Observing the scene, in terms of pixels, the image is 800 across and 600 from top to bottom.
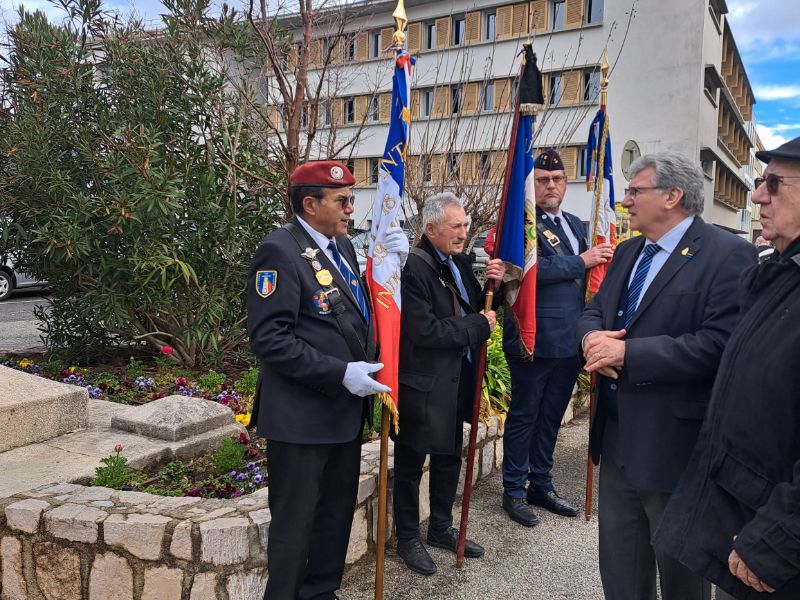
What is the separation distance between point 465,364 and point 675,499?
1.81 m

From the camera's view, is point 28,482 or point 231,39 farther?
point 231,39

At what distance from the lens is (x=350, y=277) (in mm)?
3008

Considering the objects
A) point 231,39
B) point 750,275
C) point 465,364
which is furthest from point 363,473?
point 231,39

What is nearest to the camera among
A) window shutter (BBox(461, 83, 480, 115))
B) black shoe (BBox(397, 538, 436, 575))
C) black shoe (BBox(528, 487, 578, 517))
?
black shoe (BBox(397, 538, 436, 575))

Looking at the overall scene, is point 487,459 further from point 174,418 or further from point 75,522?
point 75,522

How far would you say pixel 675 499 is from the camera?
6.70 ft

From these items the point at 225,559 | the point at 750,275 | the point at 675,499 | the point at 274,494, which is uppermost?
the point at 750,275

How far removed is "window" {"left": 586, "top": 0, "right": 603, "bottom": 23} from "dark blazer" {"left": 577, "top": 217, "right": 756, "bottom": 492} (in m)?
25.5

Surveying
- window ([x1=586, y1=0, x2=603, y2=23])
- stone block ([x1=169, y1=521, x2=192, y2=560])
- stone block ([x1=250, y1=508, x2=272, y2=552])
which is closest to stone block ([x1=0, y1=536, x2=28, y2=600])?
stone block ([x1=169, y1=521, x2=192, y2=560])

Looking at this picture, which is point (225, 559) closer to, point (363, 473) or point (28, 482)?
point (363, 473)

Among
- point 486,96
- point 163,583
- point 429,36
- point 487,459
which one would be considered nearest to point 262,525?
point 163,583

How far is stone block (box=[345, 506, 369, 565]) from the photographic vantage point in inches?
135

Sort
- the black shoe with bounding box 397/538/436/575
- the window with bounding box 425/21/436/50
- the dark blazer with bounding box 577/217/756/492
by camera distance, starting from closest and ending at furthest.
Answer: the dark blazer with bounding box 577/217/756/492, the black shoe with bounding box 397/538/436/575, the window with bounding box 425/21/436/50

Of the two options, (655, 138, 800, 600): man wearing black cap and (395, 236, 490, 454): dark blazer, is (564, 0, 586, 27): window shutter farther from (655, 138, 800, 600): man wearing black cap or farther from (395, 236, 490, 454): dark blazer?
(655, 138, 800, 600): man wearing black cap
